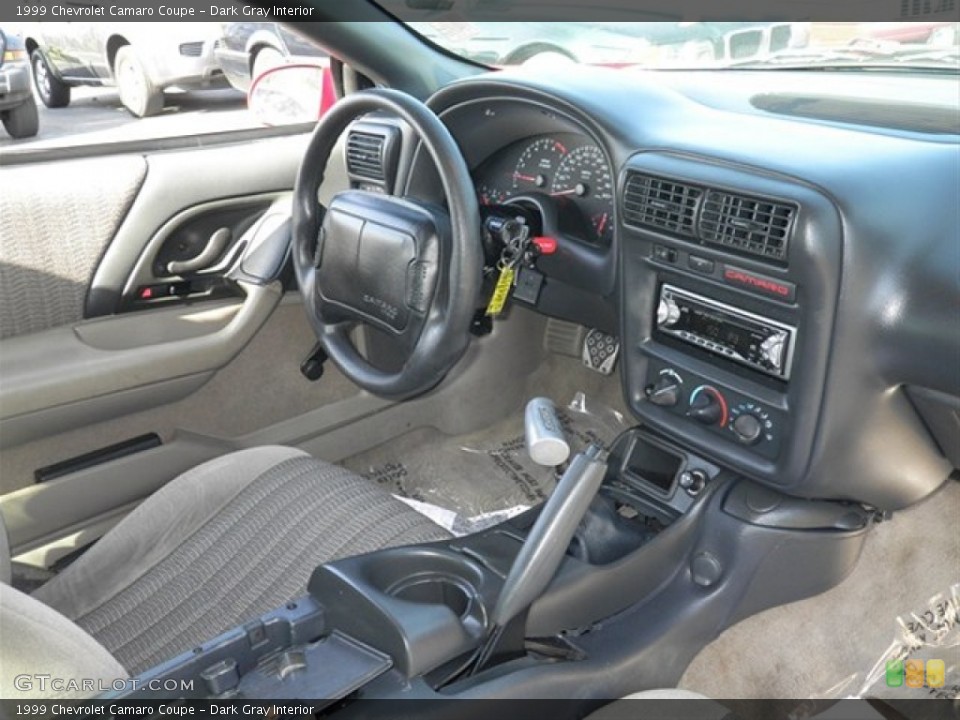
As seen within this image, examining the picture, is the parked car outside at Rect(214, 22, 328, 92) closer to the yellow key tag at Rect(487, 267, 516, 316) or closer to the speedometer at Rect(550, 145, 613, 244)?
the speedometer at Rect(550, 145, 613, 244)

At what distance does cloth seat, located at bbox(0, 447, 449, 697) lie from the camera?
1.41 metres

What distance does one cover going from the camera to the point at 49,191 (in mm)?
1931

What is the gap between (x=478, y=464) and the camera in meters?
2.43

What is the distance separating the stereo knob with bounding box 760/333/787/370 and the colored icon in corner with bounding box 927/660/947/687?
0.67 meters

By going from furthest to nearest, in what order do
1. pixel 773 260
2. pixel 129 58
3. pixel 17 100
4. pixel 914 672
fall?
pixel 129 58 < pixel 17 100 < pixel 914 672 < pixel 773 260

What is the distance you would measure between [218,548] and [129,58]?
59.7 inches

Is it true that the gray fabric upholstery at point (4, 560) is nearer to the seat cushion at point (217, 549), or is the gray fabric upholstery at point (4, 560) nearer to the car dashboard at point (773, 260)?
the seat cushion at point (217, 549)

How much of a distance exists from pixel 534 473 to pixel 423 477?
0.92 ft

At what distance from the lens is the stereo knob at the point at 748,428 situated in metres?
1.39

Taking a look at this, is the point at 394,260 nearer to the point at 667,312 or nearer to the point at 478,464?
the point at 667,312

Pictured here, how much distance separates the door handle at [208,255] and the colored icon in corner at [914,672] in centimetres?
165

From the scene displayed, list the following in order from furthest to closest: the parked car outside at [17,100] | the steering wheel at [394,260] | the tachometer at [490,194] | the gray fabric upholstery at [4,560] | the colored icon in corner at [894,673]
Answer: the parked car outside at [17,100], the tachometer at [490,194], the colored icon in corner at [894,673], the steering wheel at [394,260], the gray fabric upholstery at [4,560]

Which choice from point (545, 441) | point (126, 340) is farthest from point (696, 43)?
point (126, 340)

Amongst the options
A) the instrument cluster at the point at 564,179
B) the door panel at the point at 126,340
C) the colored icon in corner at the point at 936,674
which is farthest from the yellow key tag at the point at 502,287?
the colored icon in corner at the point at 936,674
